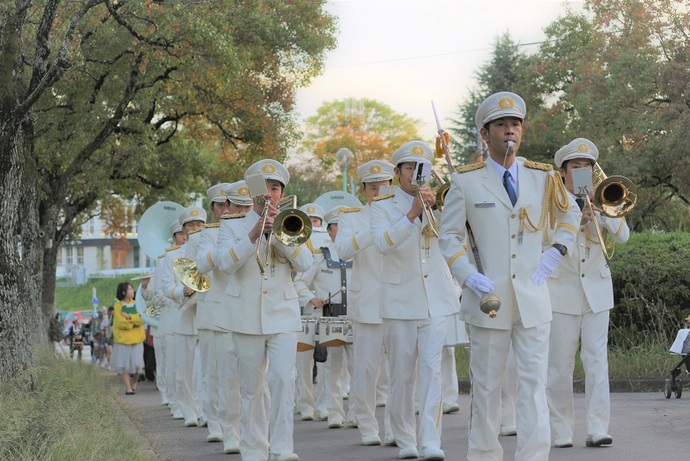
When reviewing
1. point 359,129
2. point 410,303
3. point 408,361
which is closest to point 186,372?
point 408,361

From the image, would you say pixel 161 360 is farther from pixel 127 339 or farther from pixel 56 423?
pixel 56 423

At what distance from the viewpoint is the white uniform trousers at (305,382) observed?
48.9ft

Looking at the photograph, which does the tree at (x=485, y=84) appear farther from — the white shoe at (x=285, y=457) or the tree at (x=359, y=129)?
the white shoe at (x=285, y=457)

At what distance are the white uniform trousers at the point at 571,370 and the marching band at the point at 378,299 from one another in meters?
0.12

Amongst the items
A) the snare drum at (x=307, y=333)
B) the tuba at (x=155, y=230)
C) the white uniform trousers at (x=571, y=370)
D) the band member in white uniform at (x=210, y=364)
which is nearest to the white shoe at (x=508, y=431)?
the white uniform trousers at (x=571, y=370)

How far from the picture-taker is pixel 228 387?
1080 cm

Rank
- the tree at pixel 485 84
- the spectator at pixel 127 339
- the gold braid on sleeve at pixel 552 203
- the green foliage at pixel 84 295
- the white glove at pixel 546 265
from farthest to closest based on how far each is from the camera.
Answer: the green foliage at pixel 84 295 → the tree at pixel 485 84 → the spectator at pixel 127 339 → the gold braid on sleeve at pixel 552 203 → the white glove at pixel 546 265

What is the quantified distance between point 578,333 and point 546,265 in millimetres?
3005

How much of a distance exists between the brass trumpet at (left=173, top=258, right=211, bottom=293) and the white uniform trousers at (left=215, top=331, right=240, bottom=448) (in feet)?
4.47

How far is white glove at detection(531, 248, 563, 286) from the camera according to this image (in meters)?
7.84

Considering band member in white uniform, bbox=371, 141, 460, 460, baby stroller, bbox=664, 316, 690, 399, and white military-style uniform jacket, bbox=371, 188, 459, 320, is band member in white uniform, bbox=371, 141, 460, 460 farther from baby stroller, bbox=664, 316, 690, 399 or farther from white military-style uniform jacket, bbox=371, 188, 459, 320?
baby stroller, bbox=664, 316, 690, 399

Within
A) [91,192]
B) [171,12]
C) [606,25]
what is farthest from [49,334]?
[606,25]

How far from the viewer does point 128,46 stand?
24.9 m

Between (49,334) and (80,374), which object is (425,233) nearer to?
(80,374)
